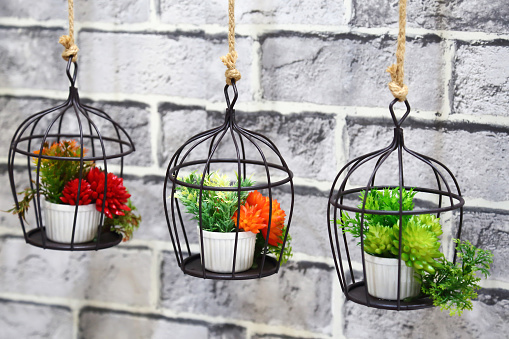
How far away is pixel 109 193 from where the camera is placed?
0.91 m

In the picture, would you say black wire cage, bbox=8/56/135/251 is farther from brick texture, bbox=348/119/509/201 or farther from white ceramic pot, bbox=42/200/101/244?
brick texture, bbox=348/119/509/201

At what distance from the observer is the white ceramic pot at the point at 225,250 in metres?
0.80

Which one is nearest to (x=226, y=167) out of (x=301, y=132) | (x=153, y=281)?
(x=301, y=132)

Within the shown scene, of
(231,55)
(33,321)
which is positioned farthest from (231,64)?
(33,321)

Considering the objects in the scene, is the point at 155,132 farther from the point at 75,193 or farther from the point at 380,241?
the point at 380,241

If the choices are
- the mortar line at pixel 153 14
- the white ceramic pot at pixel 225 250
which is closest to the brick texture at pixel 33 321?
the white ceramic pot at pixel 225 250

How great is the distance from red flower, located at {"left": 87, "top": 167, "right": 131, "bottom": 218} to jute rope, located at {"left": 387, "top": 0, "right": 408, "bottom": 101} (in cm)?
48

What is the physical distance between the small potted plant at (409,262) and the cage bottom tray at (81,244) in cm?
44

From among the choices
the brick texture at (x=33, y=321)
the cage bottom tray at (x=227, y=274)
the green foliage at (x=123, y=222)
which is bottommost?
the brick texture at (x=33, y=321)

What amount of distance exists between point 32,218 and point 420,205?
31.8 inches

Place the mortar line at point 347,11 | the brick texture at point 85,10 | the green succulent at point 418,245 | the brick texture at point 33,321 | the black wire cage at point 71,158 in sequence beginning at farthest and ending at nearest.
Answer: the brick texture at point 33,321 < the brick texture at point 85,10 < the mortar line at point 347,11 < the black wire cage at point 71,158 < the green succulent at point 418,245

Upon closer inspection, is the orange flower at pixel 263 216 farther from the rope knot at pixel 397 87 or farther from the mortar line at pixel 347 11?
the mortar line at pixel 347 11

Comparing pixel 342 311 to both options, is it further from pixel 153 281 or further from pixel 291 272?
pixel 153 281

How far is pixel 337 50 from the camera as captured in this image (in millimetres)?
985
